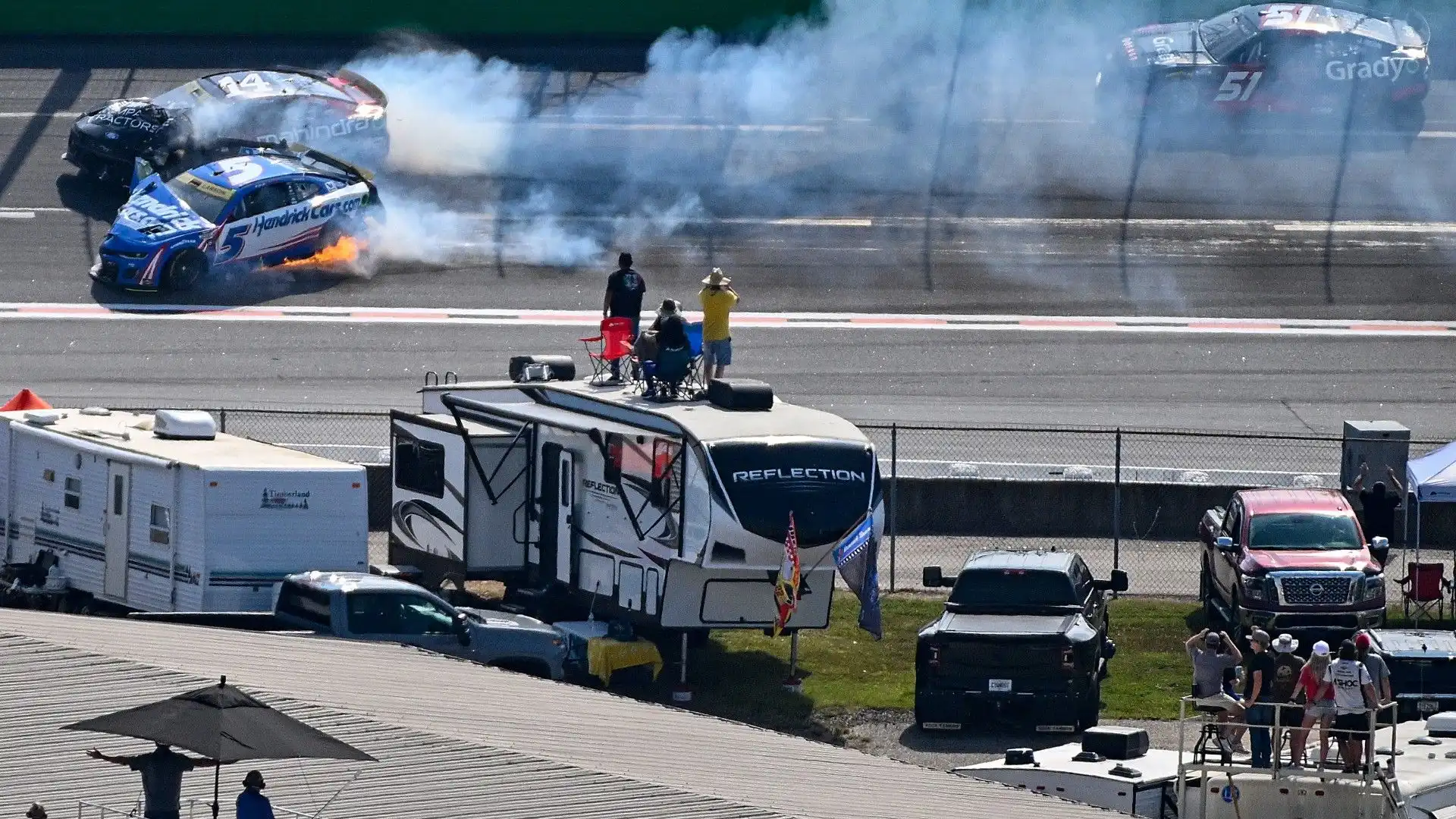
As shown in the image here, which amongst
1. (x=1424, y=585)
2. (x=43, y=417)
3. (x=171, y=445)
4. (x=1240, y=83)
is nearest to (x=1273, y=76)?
(x=1240, y=83)

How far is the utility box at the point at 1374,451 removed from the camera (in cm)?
2453

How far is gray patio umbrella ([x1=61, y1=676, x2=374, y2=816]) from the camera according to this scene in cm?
1104

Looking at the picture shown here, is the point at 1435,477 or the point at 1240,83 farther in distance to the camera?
the point at 1240,83

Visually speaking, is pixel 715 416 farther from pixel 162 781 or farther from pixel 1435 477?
pixel 162 781

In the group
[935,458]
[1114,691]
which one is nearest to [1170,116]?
[935,458]

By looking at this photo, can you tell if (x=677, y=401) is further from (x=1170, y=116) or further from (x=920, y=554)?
(x=1170, y=116)

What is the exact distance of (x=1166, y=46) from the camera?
38.1 meters

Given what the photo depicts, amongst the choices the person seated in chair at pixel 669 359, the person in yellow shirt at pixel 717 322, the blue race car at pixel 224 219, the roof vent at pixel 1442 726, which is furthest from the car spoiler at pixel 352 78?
the roof vent at pixel 1442 726

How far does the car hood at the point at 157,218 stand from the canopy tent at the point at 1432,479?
629 inches

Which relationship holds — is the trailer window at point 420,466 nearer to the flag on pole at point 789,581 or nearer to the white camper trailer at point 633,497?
the white camper trailer at point 633,497

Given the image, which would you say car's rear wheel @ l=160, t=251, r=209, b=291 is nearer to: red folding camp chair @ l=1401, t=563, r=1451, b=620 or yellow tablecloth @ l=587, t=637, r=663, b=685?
yellow tablecloth @ l=587, t=637, r=663, b=685

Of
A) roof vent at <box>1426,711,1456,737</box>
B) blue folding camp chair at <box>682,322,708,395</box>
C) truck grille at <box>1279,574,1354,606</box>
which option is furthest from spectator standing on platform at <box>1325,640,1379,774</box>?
blue folding camp chair at <box>682,322,708,395</box>

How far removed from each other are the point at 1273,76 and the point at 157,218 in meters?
17.5

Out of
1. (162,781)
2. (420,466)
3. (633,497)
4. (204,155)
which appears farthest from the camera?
(204,155)
